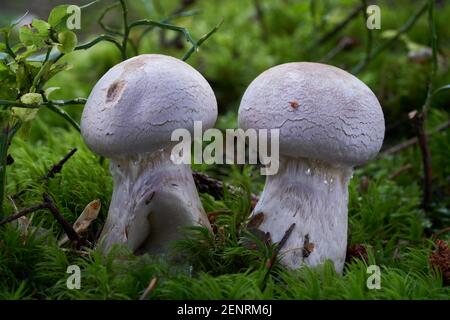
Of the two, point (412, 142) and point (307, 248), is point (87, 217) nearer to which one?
point (307, 248)

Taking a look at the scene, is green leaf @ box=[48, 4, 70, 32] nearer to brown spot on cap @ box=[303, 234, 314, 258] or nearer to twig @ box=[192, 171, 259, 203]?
twig @ box=[192, 171, 259, 203]

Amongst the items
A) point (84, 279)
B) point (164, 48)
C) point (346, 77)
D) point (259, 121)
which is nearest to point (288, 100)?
point (259, 121)

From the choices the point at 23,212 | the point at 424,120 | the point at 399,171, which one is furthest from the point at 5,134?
the point at 399,171

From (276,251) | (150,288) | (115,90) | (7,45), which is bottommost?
(150,288)

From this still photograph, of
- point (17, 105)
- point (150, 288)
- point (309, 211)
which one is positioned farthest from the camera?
point (309, 211)

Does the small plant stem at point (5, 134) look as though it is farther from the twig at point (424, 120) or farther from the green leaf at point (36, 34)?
the twig at point (424, 120)

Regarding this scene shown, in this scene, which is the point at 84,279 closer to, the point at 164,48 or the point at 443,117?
the point at 443,117

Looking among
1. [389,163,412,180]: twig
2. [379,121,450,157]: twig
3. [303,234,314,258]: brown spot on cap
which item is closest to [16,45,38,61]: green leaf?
[303,234,314,258]: brown spot on cap
